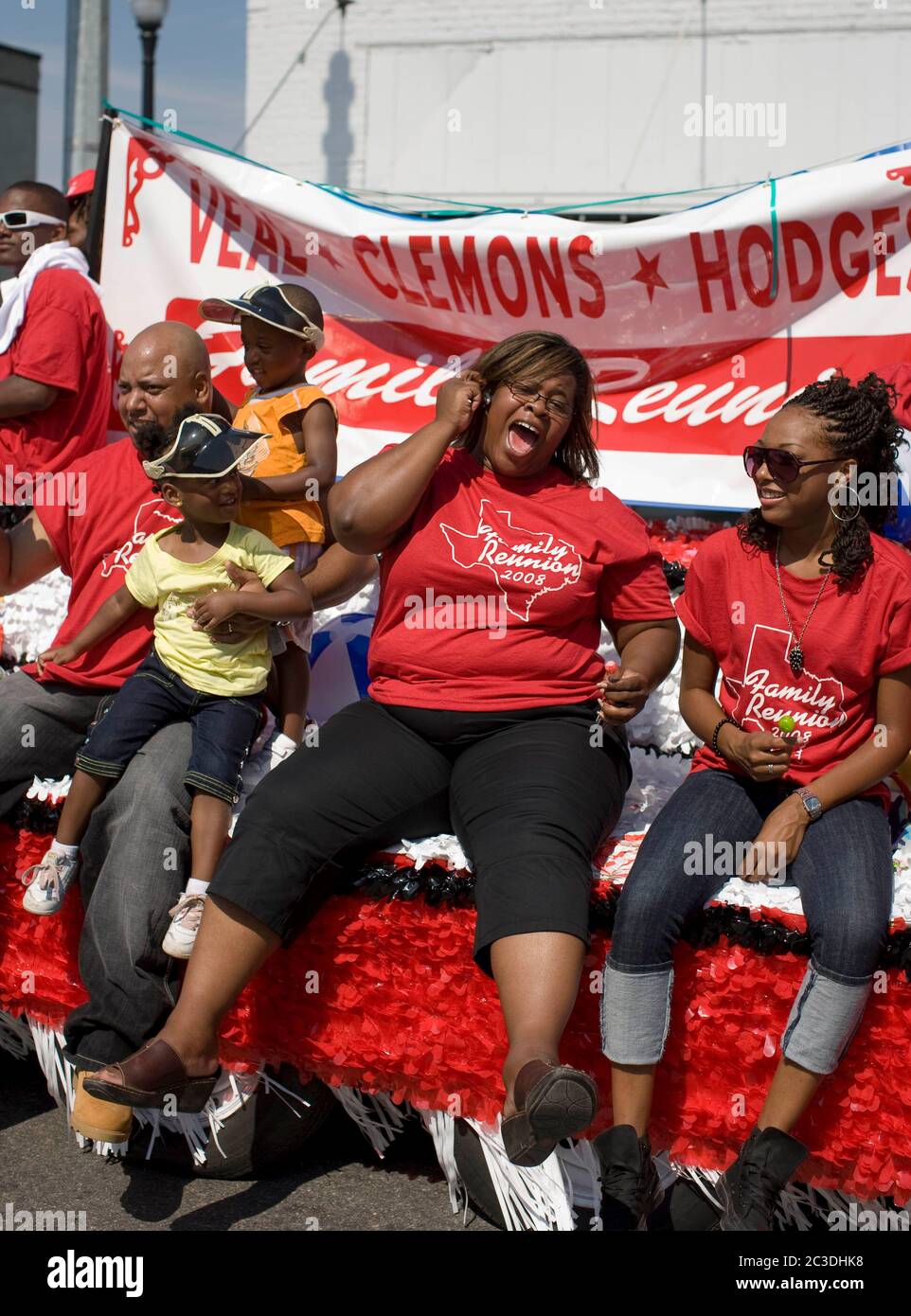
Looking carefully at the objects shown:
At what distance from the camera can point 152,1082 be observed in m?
2.57

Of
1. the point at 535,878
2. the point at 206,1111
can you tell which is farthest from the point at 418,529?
the point at 206,1111

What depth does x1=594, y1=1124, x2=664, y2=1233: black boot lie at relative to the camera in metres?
2.51

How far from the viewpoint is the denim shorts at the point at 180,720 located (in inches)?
118

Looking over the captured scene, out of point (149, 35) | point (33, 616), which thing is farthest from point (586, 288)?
point (149, 35)

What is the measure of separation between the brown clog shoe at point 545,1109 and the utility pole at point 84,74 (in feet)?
23.1

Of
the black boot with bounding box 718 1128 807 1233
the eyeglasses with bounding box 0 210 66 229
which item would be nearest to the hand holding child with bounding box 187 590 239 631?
the black boot with bounding box 718 1128 807 1233

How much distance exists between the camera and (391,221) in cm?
459

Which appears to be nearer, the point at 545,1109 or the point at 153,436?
the point at 545,1109

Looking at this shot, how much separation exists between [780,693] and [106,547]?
1652 mm

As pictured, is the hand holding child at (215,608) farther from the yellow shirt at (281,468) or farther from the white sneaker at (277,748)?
the yellow shirt at (281,468)

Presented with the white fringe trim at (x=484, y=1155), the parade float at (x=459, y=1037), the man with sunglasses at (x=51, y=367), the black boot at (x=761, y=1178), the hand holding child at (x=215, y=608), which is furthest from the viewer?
the man with sunglasses at (x=51, y=367)

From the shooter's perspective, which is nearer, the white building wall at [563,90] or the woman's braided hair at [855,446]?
the woman's braided hair at [855,446]

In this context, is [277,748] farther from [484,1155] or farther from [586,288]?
[586,288]
